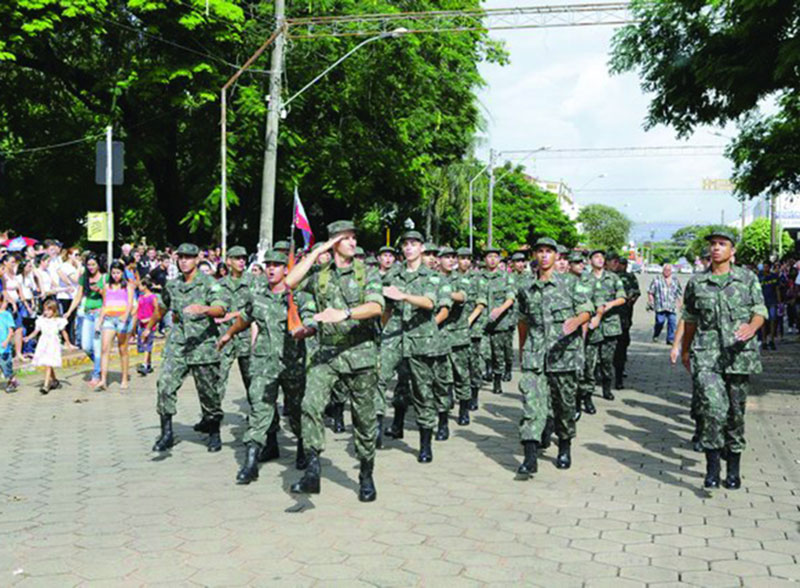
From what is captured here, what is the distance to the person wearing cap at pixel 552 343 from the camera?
7297 millimetres

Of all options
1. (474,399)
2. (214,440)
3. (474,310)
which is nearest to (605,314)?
(474,399)

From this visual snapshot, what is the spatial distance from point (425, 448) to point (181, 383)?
2.38 meters

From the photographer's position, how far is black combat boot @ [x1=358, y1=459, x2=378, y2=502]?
6430 mm

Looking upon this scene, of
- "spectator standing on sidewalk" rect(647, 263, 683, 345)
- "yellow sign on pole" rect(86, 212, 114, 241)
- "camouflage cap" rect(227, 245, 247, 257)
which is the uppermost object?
"yellow sign on pole" rect(86, 212, 114, 241)

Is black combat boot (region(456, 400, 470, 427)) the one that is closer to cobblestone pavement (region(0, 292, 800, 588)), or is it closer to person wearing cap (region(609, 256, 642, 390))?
cobblestone pavement (region(0, 292, 800, 588))

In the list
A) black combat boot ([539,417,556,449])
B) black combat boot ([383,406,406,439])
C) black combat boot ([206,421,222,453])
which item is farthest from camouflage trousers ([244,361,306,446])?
black combat boot ([539,417,556,449])

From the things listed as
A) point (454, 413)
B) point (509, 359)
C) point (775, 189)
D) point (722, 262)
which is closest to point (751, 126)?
point (775, 189)

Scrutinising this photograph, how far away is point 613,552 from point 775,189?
13.5m

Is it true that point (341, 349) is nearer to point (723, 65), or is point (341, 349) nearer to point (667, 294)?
point (723, 65)

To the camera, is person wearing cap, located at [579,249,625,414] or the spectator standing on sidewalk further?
the spectator standing on sidewalk

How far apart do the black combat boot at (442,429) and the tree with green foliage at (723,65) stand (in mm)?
5768

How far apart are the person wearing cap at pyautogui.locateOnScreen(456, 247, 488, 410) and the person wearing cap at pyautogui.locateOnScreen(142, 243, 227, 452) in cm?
342

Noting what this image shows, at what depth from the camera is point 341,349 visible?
6.35m

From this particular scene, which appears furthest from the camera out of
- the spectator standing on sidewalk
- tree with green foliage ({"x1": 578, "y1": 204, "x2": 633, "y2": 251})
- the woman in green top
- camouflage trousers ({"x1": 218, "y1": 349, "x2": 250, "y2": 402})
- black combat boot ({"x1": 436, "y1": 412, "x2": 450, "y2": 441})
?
tree with green foliage ({"x1": 578, "y1": 204, "x2": 633, "y2": 251})
